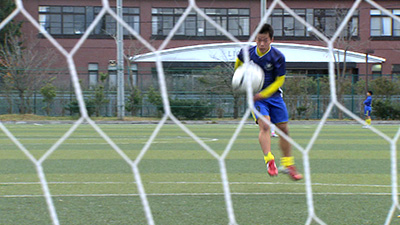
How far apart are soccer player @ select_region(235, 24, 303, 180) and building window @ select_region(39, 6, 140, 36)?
8120 mm

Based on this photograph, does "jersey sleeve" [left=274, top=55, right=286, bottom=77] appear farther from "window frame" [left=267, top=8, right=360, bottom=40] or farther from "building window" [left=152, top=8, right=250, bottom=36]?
"window frame" [left=267, top=8, right=360, bottom=40]

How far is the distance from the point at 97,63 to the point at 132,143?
546 inches

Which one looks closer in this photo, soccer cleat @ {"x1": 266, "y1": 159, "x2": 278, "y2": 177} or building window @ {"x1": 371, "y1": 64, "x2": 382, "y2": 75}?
soccer cleat @ {"x1": 266, "y1": 159, "x2": 278, "y2": 177}

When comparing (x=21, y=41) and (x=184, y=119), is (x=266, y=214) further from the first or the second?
(x=21, y=41)

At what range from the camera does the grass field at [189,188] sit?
3.80 m

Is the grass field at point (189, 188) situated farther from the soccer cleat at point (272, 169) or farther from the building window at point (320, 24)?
the building window at point (320, 24)

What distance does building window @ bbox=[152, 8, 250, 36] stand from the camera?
56.2ft

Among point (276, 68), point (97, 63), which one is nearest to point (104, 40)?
point (97, 63)

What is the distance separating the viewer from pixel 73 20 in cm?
1917

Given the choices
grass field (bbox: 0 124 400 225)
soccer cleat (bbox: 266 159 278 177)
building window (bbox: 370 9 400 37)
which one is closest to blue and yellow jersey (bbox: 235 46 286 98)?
soccer cleat (bbox: 266 159 278 177)

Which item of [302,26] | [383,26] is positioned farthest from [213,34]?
[383,26]

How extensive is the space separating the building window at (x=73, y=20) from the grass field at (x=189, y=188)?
16.8 ft

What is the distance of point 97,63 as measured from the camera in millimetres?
23094

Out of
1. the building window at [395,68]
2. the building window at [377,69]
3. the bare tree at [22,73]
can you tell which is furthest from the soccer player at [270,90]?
the building window at [395,68]
